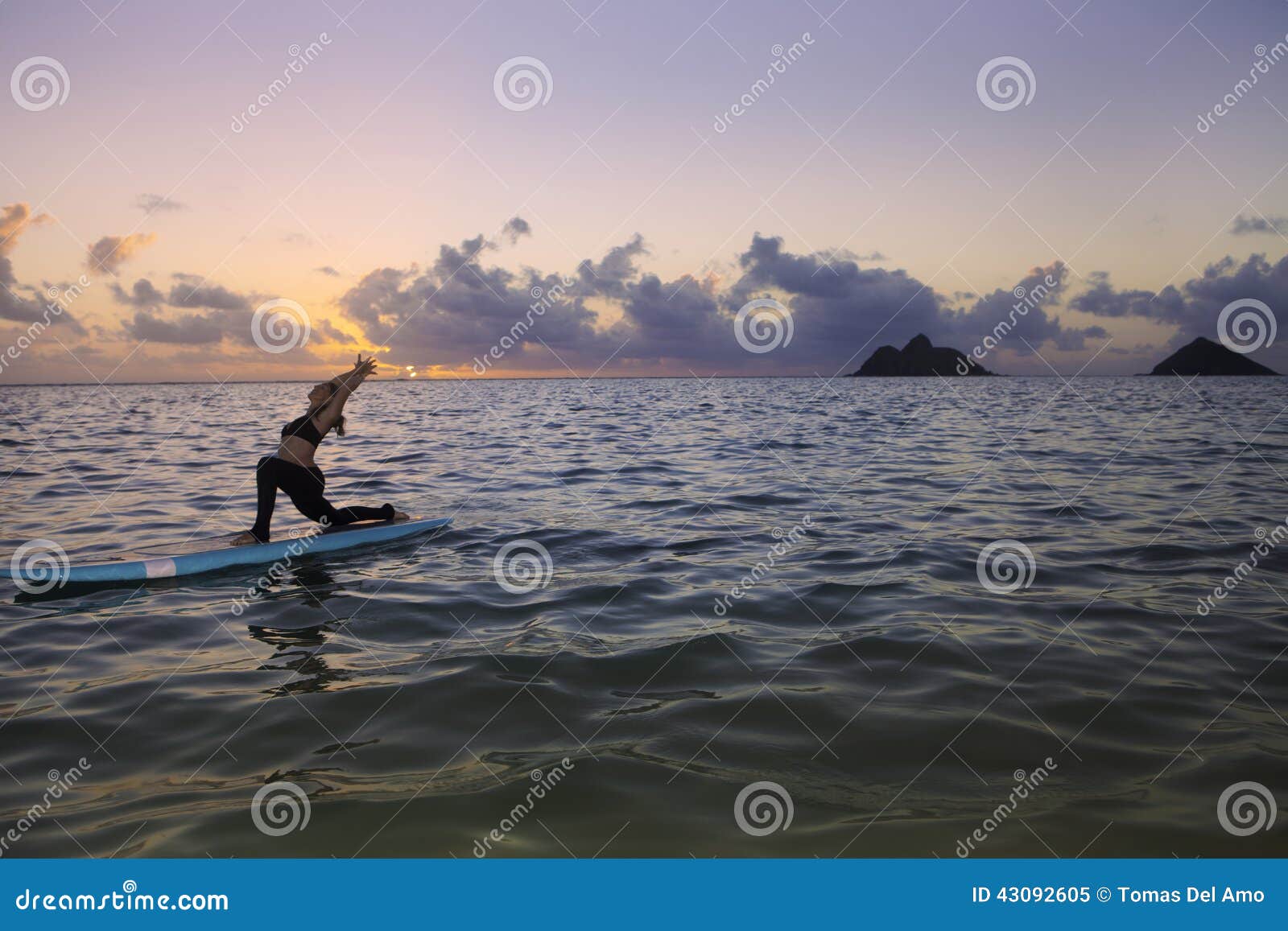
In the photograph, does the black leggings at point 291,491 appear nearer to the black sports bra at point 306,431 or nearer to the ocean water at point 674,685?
the black sports bra at point 306,431

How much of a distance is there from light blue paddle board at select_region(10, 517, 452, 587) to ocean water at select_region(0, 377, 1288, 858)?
0.22 meters

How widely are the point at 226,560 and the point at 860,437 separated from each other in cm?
1998

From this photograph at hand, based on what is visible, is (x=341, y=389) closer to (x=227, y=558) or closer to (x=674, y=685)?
(x=227, y=558)

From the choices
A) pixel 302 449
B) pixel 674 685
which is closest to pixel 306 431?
pixel 302 449

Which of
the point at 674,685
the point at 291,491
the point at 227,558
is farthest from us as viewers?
the point at 291,491

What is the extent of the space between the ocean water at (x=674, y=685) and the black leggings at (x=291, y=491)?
2.75 feet

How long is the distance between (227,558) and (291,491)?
133cm

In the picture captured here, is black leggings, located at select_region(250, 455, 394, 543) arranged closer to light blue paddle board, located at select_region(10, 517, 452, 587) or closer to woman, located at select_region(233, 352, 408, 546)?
woman, located at select_region(233, 352, 408, 546)

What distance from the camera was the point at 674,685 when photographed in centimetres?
555

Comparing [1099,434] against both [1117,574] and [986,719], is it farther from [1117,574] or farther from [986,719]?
[986,719]

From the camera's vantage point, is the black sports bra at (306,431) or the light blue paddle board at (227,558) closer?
the light blue paddle board at (227,558)

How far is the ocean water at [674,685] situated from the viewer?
3857 millimetres

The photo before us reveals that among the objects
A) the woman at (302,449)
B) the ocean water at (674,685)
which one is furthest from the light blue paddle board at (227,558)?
the woman at (302,449)

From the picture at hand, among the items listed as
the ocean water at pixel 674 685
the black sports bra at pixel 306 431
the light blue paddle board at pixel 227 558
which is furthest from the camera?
the black sports bra at pixel 306 431
